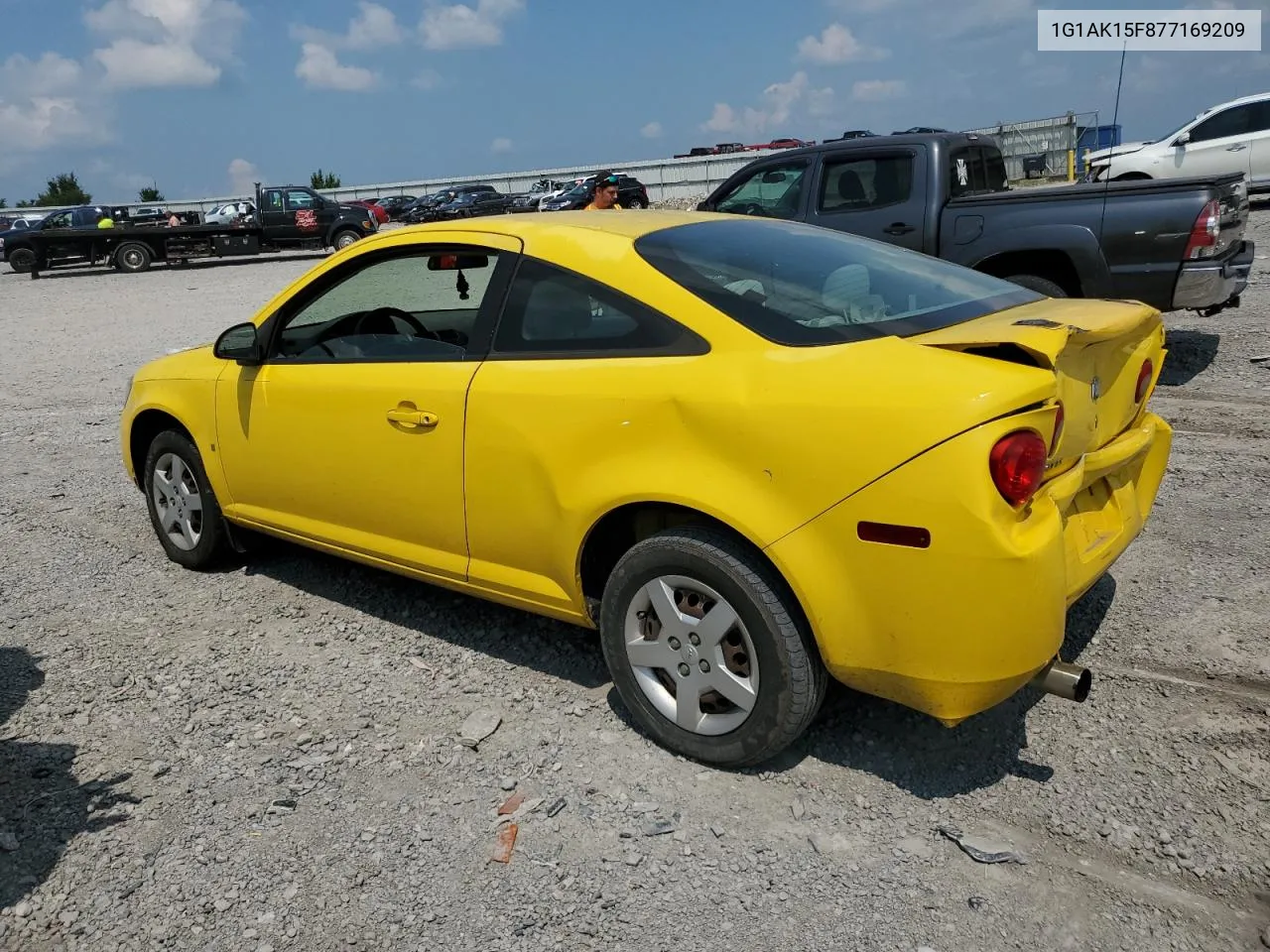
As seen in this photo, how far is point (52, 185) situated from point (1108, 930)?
366 feet

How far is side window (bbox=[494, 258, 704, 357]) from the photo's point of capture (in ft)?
9.89

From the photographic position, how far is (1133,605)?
12.7 feet

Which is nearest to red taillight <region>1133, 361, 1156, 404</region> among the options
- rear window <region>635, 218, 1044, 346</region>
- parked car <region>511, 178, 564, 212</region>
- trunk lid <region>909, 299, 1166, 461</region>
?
trunk lid <region>909, 299, 1166, 461</region>

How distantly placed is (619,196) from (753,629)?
29.2 m

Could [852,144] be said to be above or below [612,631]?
above

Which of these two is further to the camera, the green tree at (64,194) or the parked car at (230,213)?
the green tree at (64,194)

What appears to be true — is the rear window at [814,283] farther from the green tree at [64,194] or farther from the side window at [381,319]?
the green tree at [64,194]

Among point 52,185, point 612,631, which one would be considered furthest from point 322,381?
point 52,185

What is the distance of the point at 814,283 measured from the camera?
3.25 meters

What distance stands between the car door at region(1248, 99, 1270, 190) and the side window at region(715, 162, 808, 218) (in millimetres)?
11990

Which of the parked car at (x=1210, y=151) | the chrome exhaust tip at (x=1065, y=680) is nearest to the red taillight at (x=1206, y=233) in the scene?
the chrome exhaust tip at (x=1065, y=680)

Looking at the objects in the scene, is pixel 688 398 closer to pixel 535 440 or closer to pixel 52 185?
pixel 535 440

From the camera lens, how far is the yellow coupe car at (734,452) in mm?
2500

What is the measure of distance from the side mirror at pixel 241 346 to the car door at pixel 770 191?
17.1 ft
